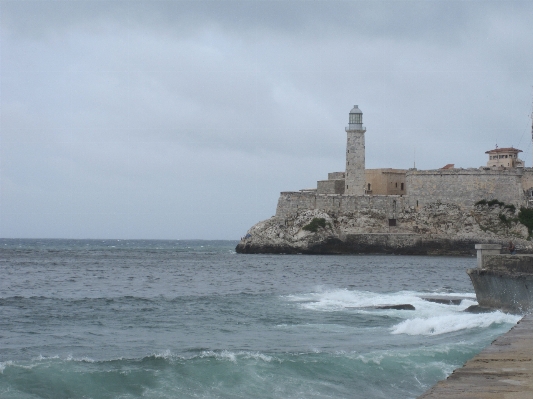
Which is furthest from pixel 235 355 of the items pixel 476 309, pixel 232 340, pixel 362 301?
pixel 362 301

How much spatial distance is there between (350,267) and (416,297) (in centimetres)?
1787

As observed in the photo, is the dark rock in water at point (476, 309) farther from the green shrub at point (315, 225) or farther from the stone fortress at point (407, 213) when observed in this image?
the stone fortress at point (407, 213)

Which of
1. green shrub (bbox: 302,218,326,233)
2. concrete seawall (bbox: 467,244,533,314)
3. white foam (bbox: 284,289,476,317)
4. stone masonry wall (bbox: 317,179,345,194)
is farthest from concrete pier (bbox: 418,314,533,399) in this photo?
stone masonry wall (bbox: 317,179,345,194)

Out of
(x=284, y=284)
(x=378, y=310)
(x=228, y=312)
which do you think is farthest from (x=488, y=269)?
(x=284, y=284)

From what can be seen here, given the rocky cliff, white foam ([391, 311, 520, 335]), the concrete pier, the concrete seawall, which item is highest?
the rocky cliff

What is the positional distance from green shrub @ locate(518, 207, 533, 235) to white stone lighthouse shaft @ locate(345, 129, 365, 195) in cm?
1157

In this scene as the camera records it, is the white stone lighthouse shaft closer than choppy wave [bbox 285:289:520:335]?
No

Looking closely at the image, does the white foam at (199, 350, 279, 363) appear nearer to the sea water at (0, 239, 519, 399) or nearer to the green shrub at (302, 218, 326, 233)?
the sea water at (0, 239, 519, 399)

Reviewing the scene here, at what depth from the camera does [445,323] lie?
18094 millimetres

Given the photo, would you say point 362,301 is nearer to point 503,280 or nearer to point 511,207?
point 503,280

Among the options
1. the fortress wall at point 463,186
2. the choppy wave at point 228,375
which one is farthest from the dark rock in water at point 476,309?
the fortress wall at point 463,186

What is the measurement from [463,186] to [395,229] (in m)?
5.85

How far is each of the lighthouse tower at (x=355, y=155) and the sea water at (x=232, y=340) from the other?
30.1 metres

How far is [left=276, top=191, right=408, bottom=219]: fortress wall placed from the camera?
193 feet
